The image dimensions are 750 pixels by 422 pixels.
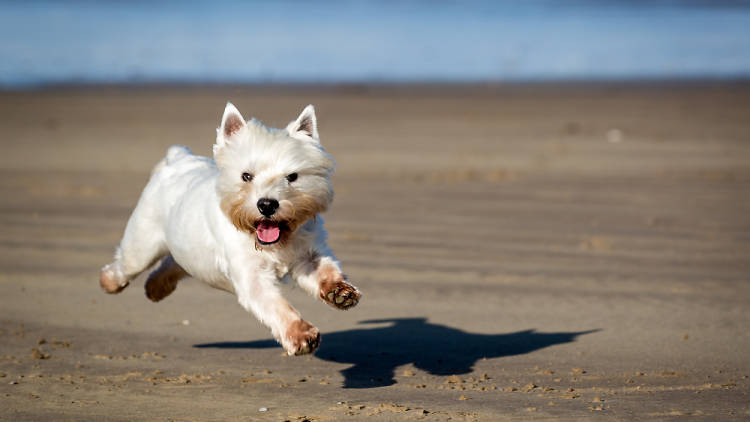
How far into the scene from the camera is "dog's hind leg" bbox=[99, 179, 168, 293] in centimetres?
664

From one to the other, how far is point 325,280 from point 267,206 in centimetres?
52

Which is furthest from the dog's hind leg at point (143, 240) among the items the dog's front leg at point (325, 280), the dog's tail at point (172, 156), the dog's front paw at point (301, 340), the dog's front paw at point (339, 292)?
the dog's front paw at point (301, 340)

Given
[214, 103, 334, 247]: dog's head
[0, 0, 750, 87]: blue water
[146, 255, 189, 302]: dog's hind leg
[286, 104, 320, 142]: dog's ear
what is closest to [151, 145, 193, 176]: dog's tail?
[146, 255, 189, 302]: dog's hind leg

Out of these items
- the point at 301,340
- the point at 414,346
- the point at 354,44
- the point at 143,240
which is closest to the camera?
the point at 301,340

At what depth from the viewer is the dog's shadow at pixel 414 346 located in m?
6.44

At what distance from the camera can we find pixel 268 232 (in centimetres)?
557

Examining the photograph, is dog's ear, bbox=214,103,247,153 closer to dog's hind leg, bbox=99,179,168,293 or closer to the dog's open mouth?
the dog's open mouth

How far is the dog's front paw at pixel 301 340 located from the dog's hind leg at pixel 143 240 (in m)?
1.57

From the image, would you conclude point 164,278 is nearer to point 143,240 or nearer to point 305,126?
point 143,240

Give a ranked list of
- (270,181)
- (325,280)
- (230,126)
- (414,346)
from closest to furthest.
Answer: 1. (270,181)
2. (325,280)
3. (230,126)
4. (414,346)

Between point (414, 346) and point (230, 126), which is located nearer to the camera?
point (230, 126)

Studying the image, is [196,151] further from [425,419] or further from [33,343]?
[425,419]

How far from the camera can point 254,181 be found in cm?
550

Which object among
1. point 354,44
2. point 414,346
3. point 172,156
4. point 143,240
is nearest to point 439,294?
point 414,346
